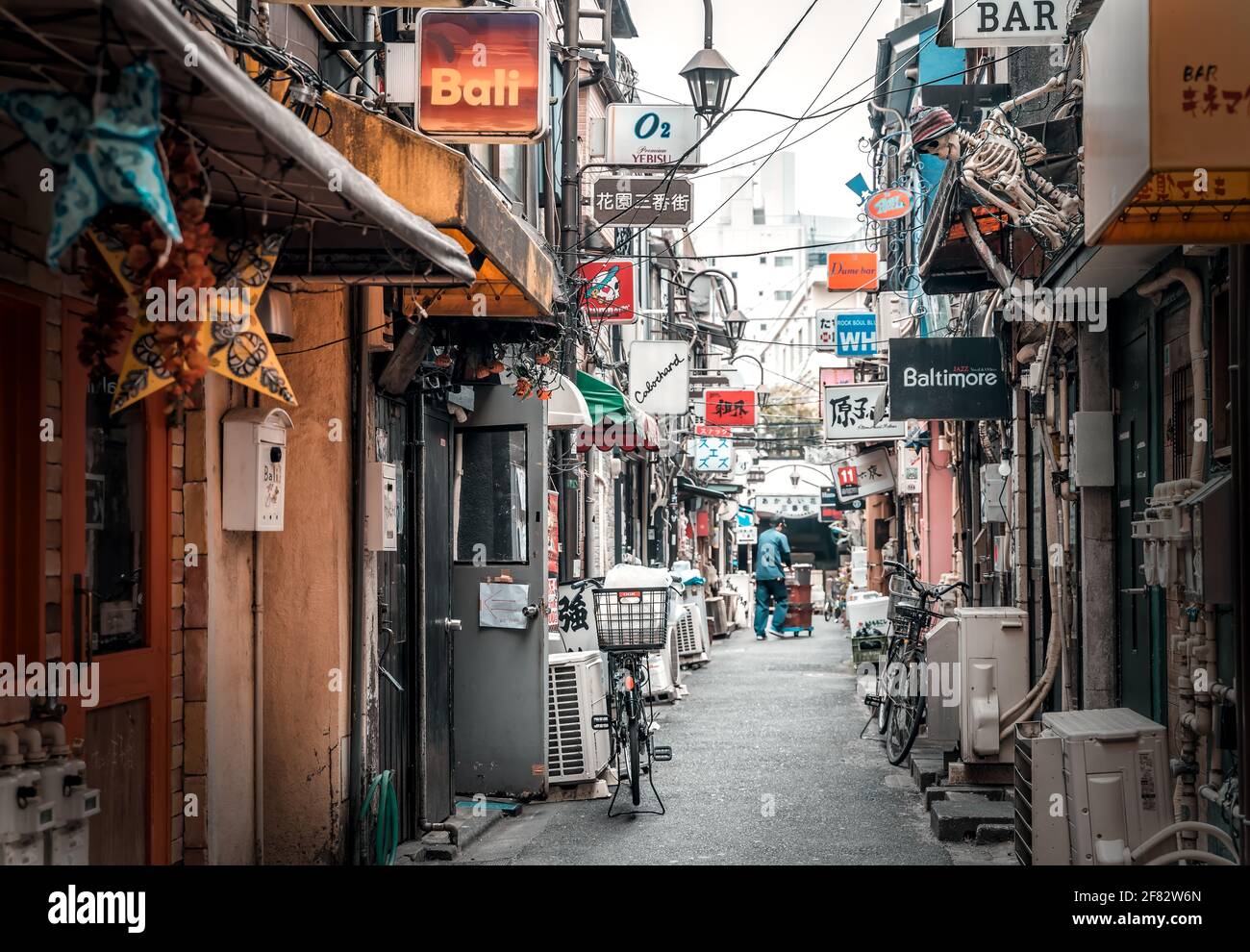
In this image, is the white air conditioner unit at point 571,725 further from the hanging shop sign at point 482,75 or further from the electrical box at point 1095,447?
the hanging shop sign at point 482,75

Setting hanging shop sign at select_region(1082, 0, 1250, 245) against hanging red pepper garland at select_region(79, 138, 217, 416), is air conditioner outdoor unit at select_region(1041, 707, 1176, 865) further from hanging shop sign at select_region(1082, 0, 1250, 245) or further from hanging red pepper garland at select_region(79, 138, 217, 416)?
hanging red pepper garland at select_region(79, 138, 217, 416)

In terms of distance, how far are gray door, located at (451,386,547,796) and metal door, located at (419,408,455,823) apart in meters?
0.21

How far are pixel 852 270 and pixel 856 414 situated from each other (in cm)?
696

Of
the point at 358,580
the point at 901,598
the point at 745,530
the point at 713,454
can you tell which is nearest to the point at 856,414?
the point at 901,598

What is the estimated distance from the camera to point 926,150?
10695 millimetres

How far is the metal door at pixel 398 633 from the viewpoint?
917 centimetres

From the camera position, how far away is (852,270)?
2736cm

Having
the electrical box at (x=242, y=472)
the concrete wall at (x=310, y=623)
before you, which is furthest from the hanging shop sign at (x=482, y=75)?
the electrical box at (x=242, y=472)

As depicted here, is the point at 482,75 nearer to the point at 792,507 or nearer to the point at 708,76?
the point at 708,76

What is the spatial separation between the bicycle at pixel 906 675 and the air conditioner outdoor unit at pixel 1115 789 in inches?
220

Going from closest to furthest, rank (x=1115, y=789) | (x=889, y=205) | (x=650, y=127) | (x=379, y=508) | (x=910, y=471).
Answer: (x=1115, y=789) < (x=379, y=508) < (x=650, y=127) < (x=889, y=205) < (x=910, y=471)
